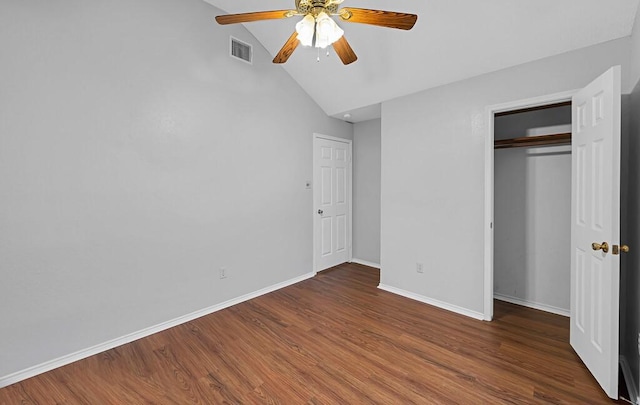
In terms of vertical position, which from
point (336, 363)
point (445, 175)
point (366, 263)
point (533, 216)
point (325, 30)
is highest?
point (325, 30)

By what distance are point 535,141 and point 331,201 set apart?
257cm

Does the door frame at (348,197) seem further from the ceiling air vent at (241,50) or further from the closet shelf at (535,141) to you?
A: the closet shelf at (535,141)

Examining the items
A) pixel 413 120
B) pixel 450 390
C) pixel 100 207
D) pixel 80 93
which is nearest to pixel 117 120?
pixel 80 93

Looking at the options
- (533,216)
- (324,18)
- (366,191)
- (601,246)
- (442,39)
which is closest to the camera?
(324,18)

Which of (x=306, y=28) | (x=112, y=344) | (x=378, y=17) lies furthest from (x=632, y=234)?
(x=112, y=344)

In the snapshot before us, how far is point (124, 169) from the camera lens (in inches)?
91.7

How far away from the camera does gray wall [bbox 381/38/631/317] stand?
8.01 ft

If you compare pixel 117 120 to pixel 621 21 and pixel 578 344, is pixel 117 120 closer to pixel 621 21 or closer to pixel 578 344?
pixel 621 21

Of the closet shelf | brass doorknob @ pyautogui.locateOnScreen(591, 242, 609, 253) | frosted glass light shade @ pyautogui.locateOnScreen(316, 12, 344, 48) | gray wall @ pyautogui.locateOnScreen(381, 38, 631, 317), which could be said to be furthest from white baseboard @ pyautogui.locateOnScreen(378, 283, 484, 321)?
frosted glass light shade @ pyautogui.locateOnScreen(316, 12, 344, 48)

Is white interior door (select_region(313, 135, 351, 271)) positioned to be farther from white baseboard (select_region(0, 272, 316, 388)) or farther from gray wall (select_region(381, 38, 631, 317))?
white baseboard (select_region(0, 272, 316, 388))

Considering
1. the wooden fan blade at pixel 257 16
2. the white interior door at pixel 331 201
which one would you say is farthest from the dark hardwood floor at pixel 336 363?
the wooden fan blade at pixel 257 16

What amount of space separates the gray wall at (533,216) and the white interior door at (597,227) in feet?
2.51

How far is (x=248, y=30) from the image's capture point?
315cm

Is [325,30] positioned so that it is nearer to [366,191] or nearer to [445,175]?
[445,175]
